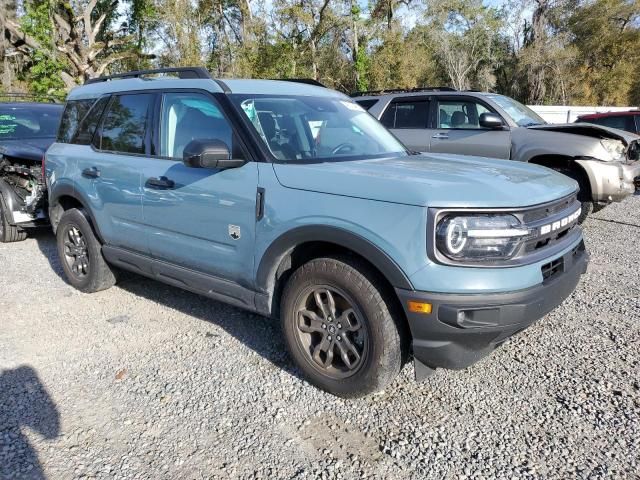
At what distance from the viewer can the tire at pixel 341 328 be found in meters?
2.76

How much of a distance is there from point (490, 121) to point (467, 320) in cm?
501

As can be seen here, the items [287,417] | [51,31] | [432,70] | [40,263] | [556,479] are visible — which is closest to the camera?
[556,479]

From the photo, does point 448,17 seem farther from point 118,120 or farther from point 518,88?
point 118,120

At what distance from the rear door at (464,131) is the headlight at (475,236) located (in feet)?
15.9

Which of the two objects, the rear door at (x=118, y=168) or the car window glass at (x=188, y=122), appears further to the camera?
the rear door at (x=118, y=168)

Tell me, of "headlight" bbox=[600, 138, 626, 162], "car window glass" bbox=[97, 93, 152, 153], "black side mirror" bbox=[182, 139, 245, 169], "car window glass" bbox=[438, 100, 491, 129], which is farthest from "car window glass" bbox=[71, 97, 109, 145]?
"headlight" bbox=[600, 138, 626, 162]

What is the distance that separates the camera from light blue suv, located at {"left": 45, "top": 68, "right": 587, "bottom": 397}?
254 centimetres

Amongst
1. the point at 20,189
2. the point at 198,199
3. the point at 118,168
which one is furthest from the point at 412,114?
the point at 20,189

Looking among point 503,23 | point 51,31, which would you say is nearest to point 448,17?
point 503,23

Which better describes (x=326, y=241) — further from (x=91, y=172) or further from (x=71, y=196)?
(x=71, y=196)

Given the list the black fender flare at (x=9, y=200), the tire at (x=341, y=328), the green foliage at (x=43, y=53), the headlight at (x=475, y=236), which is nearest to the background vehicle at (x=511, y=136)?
the headlight at (x=475, y=236)

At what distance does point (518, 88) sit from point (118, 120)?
34.8 m

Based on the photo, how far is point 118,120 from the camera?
4.33 meters

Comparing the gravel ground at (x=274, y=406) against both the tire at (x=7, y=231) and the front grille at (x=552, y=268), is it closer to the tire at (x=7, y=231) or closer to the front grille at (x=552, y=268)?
the front grille at (x=552, y=268)
